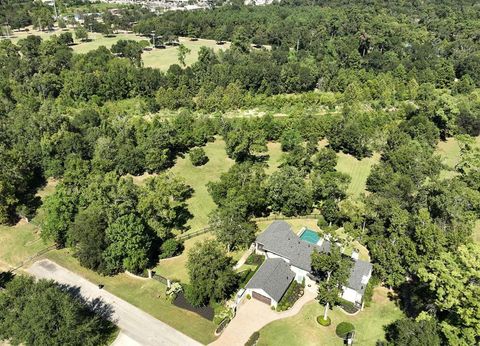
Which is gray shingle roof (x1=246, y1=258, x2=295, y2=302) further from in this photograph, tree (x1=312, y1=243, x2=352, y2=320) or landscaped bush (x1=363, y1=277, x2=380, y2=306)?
landscaped bush (x1=363, y1=277, x2=380, y2=306)

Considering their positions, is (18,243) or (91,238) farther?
(18,243)

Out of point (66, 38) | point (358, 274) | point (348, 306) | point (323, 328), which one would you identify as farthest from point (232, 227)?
point (66, 38)

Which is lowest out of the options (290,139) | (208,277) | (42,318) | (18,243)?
(18,243)

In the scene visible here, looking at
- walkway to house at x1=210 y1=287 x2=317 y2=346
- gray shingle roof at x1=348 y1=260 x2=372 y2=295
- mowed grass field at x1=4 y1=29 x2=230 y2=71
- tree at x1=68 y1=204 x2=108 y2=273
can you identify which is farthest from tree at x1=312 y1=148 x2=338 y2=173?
mowed grass field at x1=4 y1=29 x2=230 y2=71

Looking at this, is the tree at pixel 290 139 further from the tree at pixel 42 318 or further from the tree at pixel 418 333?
the tree at pixel 42 318

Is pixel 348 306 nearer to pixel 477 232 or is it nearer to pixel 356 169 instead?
pixel 477 232

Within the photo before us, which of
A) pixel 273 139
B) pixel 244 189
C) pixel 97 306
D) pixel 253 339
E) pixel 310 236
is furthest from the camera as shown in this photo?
pixel 273 139
